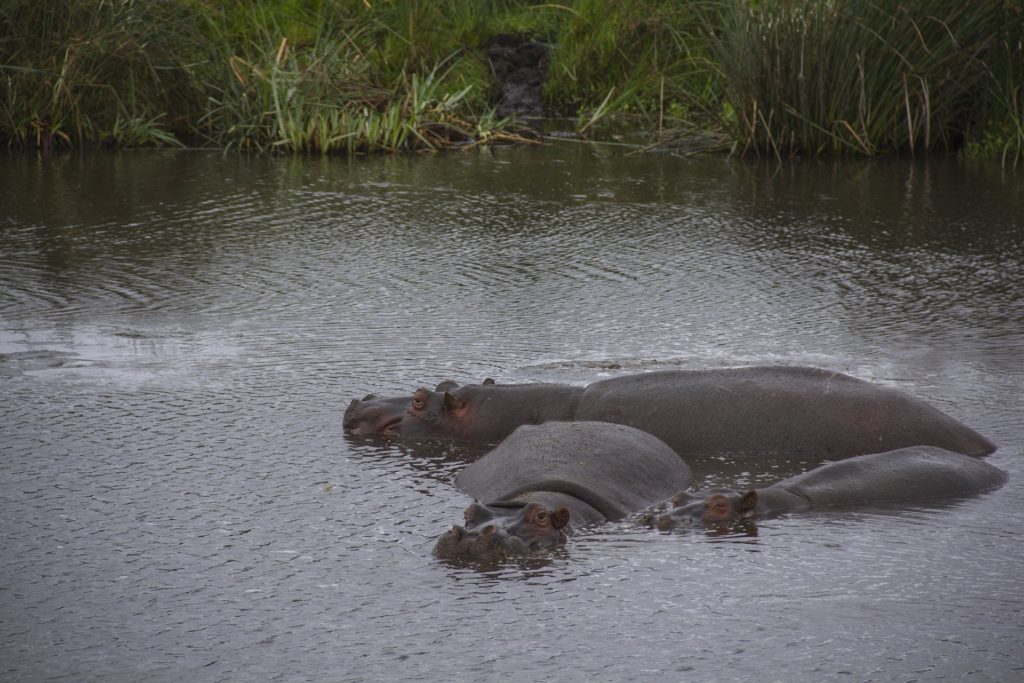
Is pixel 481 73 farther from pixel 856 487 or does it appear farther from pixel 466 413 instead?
pixel 856 487

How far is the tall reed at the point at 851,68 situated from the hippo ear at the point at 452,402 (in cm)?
673

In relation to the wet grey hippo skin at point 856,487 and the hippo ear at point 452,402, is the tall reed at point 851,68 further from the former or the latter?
the wet grey hippo skin at point 856,487

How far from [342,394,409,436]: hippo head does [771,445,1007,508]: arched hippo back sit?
131 centimetres

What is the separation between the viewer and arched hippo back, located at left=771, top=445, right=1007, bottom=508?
13.3ft

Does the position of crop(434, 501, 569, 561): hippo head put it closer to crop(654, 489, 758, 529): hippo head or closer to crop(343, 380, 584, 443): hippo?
crop(654, 489, 758, 529): hippo head

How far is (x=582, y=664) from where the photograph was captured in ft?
9.85

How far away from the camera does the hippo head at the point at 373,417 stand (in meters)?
4.83

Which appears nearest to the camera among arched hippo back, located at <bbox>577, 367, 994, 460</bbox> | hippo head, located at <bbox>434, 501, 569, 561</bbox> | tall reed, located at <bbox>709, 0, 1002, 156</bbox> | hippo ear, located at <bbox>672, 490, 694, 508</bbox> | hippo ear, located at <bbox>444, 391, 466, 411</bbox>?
hippo head, located at <bbox>434, 501, 569, 561</bbox>

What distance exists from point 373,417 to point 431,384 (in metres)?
0.56

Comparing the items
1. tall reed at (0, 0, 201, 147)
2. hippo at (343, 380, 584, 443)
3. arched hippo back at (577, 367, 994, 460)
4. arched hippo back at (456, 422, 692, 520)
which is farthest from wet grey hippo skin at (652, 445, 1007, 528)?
tall reed at (0, 0, 201, 147)

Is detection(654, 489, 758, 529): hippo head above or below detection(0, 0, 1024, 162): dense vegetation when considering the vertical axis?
below

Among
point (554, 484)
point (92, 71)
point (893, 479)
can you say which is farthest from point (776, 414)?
point (92, 71)

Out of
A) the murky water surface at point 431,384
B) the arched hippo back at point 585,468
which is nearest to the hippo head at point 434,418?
the murky water surface at point 431,384

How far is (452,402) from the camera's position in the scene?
4.81 m
